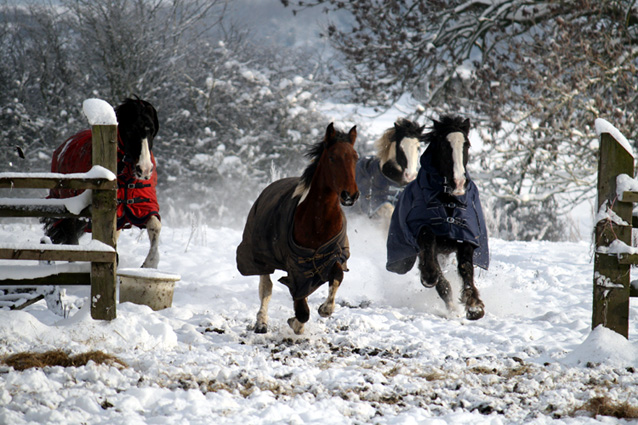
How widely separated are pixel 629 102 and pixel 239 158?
11.8m

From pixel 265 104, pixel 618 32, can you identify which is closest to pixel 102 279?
pixel 618 32

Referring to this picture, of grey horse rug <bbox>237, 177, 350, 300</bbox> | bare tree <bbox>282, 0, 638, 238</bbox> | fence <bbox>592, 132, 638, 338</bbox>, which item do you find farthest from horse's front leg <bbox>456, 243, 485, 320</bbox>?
bare tree <bbox>282, 0, 638, 238</bbox>

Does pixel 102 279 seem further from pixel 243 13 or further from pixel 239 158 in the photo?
pixel 243 13

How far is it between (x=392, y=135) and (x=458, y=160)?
2.79 meters

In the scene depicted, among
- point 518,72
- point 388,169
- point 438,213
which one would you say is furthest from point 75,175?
point 518,72

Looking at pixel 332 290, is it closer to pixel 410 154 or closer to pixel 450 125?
pixel 450 125

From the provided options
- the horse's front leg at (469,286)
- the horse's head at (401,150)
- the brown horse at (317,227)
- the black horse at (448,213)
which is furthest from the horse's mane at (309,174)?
the horse's head at (401,150)

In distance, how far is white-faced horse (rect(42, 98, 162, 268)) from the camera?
5453mm

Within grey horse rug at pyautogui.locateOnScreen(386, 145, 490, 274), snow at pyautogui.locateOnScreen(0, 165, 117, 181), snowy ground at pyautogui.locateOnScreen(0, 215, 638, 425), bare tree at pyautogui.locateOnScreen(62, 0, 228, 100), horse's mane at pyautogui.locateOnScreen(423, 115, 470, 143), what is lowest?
snowy ground at pyautogui.locateOnScreen(0, 215, 638, 425)

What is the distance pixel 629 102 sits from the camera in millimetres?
9227

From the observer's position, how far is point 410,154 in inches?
292

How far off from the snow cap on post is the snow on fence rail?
1.2 inches

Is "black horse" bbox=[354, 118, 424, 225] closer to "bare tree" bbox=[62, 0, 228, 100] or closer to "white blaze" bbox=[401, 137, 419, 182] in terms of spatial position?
"white blaze" bbox=[401, 137, 419, 182]

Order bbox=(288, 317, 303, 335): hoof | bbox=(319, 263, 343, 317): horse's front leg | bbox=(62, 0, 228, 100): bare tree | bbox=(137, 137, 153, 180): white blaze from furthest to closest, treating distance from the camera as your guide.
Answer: bbox=(62, 0, 228, 100): bare tree, bbox=(137, 137, 153, 180): white blaze, bbox=(288, 317, 303, 335): hoof, bbox=(319, 263, 343, 317): horse's front leg
